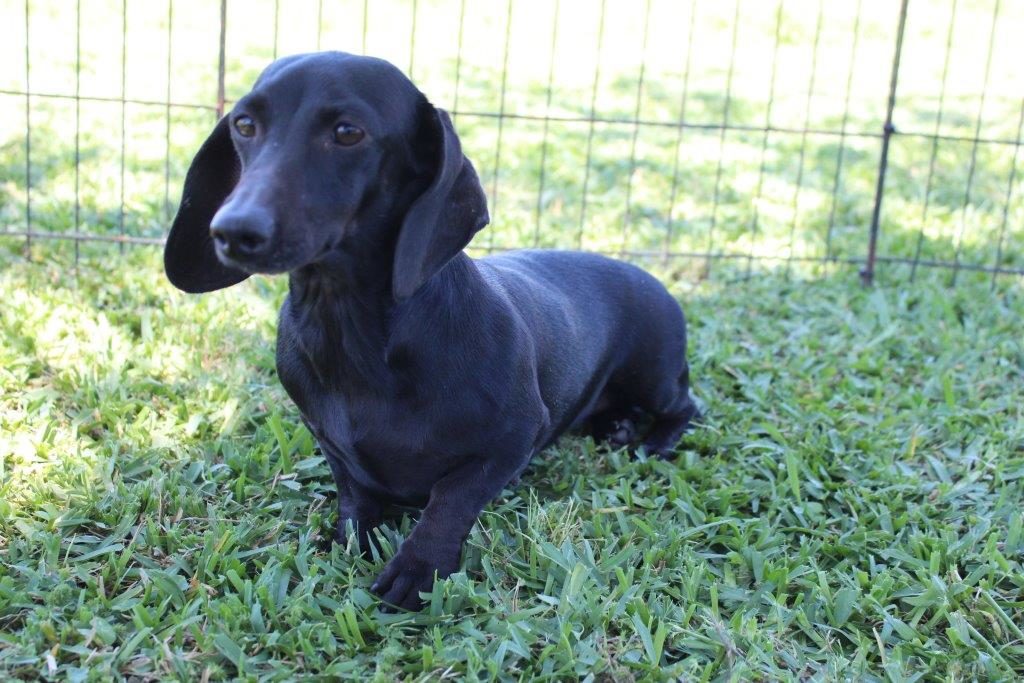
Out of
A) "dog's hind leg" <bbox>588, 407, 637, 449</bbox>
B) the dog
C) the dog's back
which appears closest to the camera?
→ the dog

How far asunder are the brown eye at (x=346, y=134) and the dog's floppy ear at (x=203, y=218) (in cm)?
53

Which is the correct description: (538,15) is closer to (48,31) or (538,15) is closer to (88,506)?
(48,31)

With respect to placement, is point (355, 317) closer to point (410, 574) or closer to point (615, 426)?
point (410, 574)

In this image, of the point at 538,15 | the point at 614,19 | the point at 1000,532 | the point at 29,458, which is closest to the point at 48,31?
the point at 538,15

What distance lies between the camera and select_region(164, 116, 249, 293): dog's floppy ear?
305 cm

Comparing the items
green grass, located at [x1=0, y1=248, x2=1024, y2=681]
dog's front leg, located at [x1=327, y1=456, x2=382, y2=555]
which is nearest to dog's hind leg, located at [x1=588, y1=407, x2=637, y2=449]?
green grass, located at [x1=0, y1=248, x2=1024, y2=681]

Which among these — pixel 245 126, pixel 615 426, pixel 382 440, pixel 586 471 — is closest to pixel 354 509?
pixel 382 440

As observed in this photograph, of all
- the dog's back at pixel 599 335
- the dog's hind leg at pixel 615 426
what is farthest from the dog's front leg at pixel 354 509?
the dog's hind leg at pixel 615 426

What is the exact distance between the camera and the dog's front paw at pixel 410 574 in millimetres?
2891

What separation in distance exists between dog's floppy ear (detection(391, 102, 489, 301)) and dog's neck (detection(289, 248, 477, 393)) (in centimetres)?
13

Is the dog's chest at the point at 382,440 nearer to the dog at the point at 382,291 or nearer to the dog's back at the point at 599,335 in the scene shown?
the dog at the point at 382,291

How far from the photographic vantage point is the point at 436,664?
8.69 ft

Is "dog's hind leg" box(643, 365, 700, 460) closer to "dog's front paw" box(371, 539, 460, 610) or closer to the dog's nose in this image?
"dog's front paw" box(371, 539, 460, 610)

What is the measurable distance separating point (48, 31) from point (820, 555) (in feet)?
28.9
